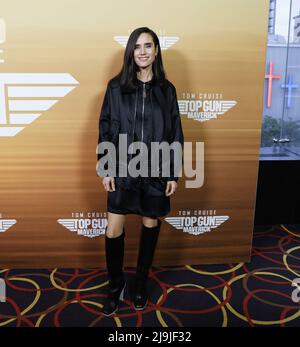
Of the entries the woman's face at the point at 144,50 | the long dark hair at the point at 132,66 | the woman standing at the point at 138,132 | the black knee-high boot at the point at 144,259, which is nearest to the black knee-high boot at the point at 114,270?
the woman standing at the point at 138,132

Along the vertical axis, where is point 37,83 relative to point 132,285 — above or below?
above

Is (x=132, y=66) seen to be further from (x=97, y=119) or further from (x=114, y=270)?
(x=114, y=270)

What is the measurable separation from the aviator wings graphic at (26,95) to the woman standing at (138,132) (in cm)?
38

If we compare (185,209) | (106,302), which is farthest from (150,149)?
(106,302)

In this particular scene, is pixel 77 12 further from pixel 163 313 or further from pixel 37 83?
pixel 163 313

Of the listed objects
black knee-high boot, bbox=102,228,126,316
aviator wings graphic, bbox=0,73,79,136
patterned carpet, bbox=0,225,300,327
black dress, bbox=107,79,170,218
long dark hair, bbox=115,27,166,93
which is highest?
long dark hair, bbox=115,27,166,93

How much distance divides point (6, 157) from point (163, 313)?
1.24 m

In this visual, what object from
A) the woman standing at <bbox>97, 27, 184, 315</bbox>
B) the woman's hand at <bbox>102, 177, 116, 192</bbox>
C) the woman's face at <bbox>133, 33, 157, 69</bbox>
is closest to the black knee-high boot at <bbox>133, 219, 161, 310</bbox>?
the woman standing at <bbox>97, 27, 184, 315</bbox>

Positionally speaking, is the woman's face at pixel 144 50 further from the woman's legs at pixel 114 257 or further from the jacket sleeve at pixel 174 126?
the woman's legs at pixel 114 257

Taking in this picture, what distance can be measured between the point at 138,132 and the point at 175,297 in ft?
3.07

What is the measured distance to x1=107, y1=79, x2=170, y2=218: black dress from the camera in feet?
6.49

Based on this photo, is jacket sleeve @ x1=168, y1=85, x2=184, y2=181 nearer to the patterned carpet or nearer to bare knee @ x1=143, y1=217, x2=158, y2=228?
bare knee @ x1=143, y1=217, x2=158, y2=228

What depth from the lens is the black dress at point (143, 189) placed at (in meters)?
1.98

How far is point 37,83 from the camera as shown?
2.22m
